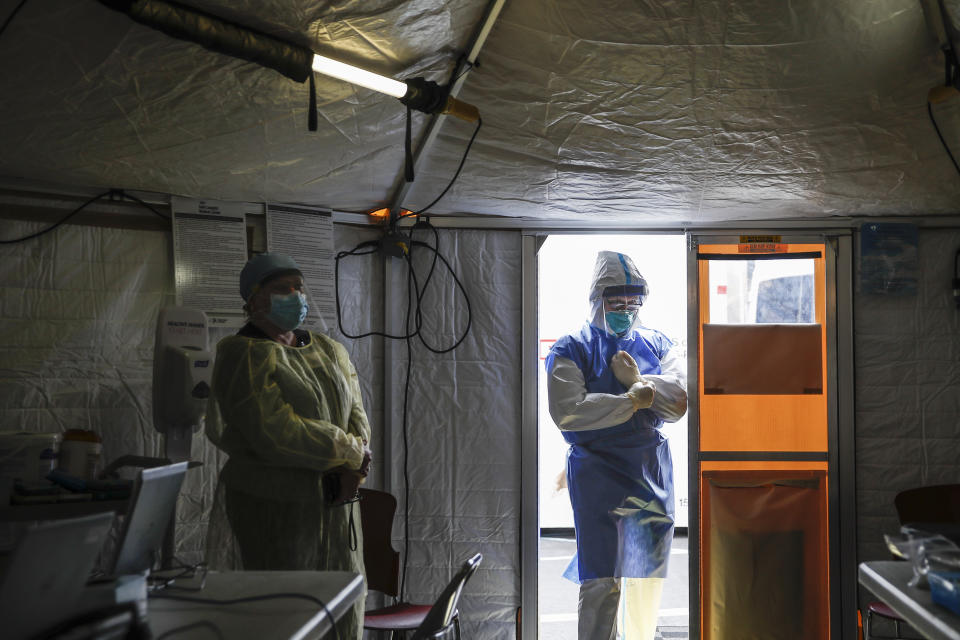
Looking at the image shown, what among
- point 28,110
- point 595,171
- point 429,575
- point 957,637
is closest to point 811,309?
point 595,171

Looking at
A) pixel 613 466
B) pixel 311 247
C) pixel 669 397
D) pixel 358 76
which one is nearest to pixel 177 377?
pixel 311 247

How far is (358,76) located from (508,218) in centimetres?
145

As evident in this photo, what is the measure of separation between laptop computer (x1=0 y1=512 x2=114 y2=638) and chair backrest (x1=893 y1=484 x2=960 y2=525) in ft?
9.55

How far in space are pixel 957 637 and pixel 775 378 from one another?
2.14 meters

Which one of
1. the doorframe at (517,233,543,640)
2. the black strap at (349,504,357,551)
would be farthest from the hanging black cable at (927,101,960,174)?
the black strap at (349,504,357,551)

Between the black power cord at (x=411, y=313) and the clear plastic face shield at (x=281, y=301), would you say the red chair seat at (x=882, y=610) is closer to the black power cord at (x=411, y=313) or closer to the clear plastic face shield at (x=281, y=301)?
the black power cord at (x=411, y=313)

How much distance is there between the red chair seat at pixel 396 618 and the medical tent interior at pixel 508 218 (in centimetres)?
56

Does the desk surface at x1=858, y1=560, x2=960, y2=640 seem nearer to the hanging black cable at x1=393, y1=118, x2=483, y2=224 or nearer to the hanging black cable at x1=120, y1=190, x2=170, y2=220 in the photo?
the hanging black cable at x1=393, y1=118, x2=483, y2=224

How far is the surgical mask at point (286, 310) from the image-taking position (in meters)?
2.36

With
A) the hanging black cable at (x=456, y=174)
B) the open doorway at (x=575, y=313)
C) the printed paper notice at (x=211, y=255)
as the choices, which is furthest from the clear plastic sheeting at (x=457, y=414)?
the open doorway at (x=575, y=313)

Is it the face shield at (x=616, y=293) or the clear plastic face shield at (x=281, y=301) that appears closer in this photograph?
the clear plastic face shield at (x=281, y=301)

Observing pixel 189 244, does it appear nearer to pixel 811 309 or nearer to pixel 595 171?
pixel 595 171

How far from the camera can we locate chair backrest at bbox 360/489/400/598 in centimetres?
282

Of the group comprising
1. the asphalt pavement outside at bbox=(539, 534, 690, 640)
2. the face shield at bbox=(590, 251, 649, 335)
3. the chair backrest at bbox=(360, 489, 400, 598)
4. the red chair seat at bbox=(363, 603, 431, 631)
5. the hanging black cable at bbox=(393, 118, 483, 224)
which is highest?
the hanging black cable at bbox=(393, 118, 483, 224)
